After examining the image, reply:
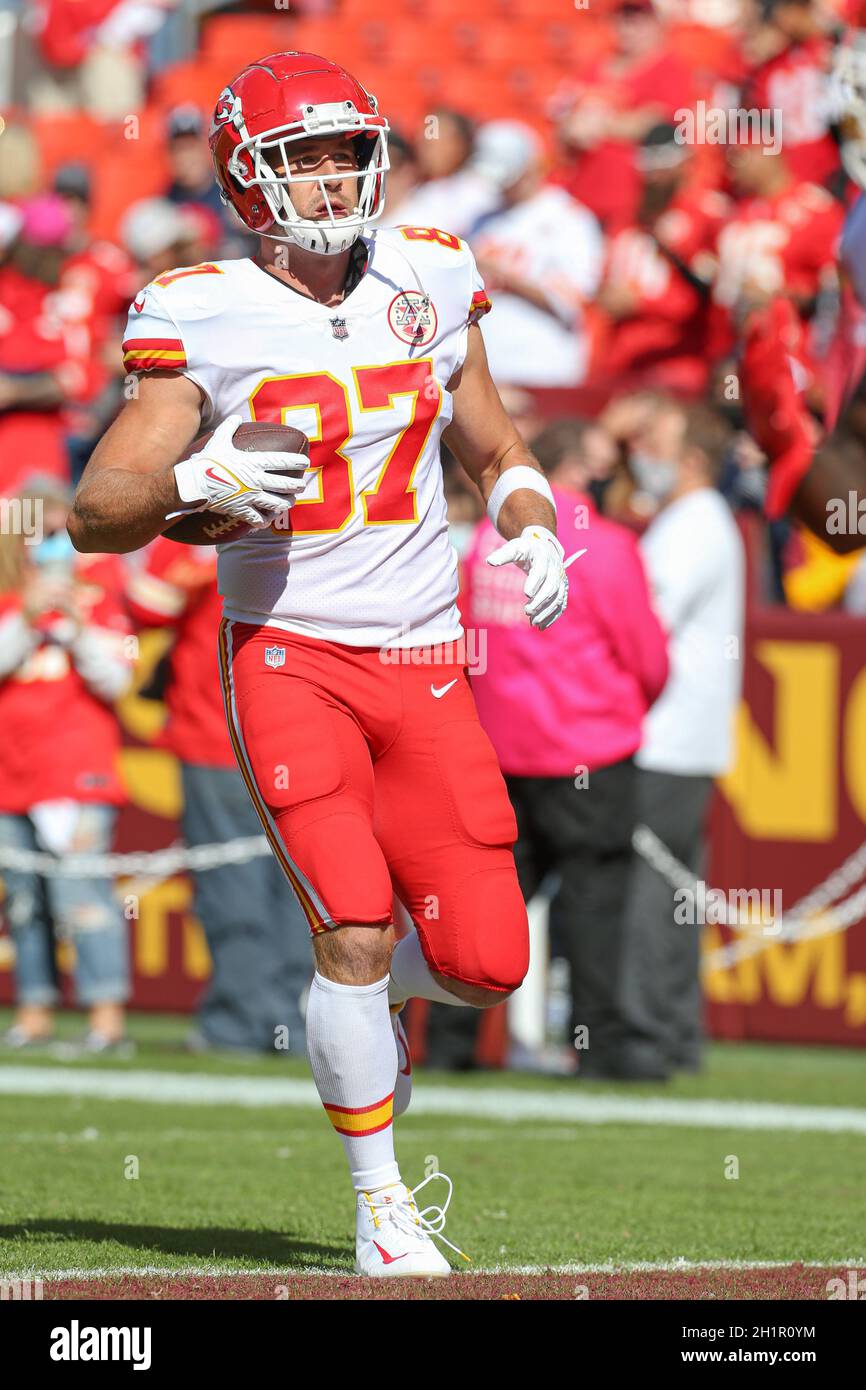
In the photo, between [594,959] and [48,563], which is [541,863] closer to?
[594,959]

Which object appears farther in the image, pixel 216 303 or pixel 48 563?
pixel 48 563

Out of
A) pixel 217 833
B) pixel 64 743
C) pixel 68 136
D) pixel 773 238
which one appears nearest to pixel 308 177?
pixel 64 743

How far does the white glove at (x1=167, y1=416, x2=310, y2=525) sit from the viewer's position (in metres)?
4.32

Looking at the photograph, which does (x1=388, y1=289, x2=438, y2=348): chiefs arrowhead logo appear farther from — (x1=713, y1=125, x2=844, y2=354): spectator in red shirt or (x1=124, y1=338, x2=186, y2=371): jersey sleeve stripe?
(x1=713, y1=125, x2=844, y2=354): spectator in red shirt

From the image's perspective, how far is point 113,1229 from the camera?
523 cm

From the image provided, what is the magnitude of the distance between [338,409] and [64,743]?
4.48 meters

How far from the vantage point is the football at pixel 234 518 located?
4398 millimetres

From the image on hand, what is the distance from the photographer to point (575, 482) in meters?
8.36

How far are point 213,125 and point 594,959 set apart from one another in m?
4.18

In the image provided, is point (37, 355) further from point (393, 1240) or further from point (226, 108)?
point (393, 1240)

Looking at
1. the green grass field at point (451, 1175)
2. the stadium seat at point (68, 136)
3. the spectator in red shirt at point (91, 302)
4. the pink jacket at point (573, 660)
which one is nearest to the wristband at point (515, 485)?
the green grass field at point (451, 1175)

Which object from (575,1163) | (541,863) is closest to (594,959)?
(541,863)

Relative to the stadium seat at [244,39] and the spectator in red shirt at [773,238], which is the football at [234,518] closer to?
the spectator in red shirt at [773,238]

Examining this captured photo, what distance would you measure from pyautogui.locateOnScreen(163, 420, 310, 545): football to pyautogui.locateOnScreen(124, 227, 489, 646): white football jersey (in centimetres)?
15
